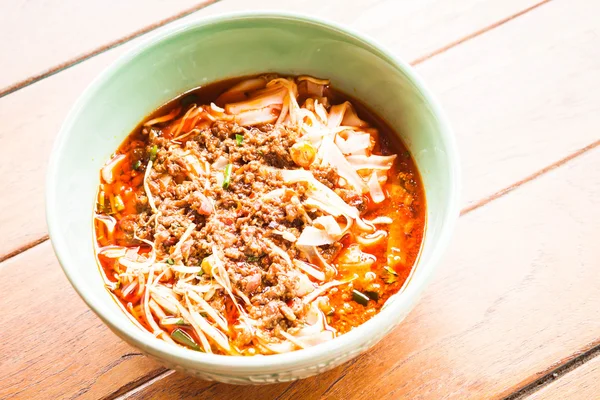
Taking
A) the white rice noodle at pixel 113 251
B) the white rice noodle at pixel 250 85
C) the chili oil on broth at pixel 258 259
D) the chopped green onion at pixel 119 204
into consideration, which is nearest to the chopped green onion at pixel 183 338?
the chili oil on broth at pixel 258 259

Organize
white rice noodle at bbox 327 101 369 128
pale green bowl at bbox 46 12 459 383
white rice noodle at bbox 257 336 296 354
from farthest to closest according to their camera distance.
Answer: white rice noodle at bbox 327 101 369 128 < white rice noodle at bbox 257 336 296 354 < pale green bowl at bbox 46 12 459 383

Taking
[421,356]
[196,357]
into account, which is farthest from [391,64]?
[196,357]

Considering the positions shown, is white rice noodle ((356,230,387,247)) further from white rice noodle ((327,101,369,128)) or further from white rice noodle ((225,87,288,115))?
white rice noodle ((225,87,288,115))

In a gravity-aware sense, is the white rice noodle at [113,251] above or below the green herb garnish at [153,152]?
below

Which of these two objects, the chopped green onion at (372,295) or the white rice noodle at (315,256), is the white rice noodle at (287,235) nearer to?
the white rice noodle at (315,256)

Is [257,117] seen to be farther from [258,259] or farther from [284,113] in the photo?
[258,259]

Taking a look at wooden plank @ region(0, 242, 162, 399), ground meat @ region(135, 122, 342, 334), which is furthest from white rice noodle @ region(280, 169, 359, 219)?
wooden plank @ region(0, 242, 162, 399)
